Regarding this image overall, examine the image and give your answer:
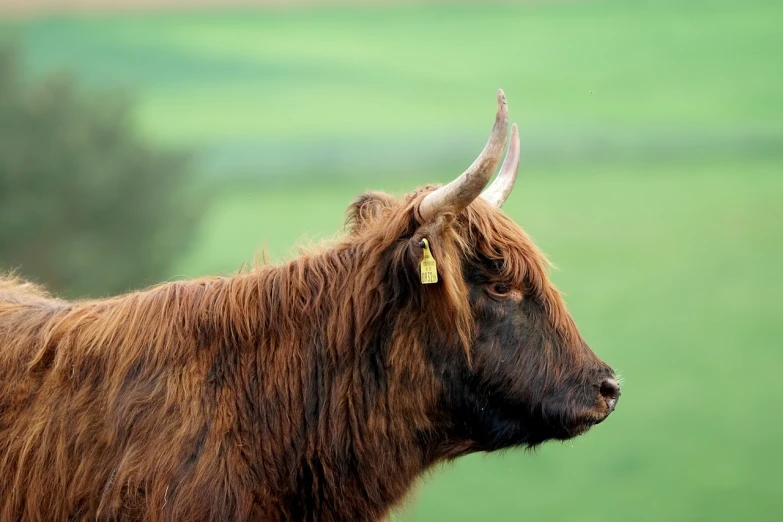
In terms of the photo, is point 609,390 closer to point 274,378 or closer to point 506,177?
point 506,177

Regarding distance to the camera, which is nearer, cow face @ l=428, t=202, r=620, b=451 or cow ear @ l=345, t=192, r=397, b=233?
cow face @ l=428, t=202, r=620, b=451

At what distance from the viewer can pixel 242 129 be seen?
87.7ft

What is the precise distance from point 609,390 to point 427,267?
1345mm

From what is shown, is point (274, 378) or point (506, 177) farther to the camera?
point (506, 177)

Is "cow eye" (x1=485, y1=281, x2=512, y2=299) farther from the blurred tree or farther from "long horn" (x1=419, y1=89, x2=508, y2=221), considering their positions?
the blurred tree

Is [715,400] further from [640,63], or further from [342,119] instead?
[342,119]

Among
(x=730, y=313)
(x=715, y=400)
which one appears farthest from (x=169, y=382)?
(x=730, y=313)

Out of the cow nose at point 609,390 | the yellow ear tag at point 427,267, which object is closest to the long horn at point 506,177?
the yellow ear tag at point 427,267

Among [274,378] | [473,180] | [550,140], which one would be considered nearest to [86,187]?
[550,140]

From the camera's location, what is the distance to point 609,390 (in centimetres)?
555

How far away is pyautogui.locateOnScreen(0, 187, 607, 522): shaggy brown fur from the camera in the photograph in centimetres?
502

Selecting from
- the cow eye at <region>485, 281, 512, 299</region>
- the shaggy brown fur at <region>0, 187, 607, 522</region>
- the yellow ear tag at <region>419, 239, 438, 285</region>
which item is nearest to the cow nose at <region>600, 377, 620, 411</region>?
the shaggy brown fur at <region>0, 187, 607, 522</region>

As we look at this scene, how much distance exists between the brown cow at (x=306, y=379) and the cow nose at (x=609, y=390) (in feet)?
0.05

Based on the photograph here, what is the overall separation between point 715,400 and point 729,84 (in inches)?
352
